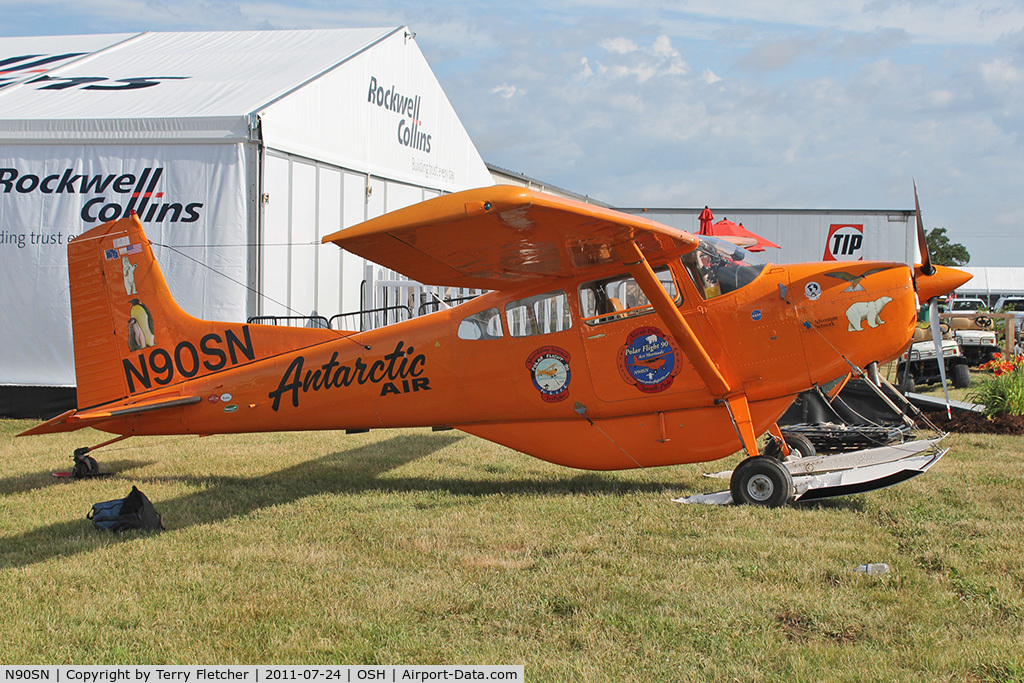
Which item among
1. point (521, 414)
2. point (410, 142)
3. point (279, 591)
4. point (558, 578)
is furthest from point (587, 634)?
point (410, 142)

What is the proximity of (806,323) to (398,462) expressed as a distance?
15.9ft

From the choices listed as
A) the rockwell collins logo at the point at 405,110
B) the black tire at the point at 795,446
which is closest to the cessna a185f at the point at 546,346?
the black tire at the point at 795,446

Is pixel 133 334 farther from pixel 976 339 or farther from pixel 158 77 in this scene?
pixel 976 339

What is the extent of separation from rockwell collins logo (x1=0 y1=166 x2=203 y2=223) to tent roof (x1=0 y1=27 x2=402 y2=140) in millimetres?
631

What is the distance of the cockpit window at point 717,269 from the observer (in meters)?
7.06

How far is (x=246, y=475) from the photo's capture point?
28.1ft

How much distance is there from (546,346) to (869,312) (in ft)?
9.28

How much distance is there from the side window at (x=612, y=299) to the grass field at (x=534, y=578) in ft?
5.39

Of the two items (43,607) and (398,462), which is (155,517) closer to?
(43,607)

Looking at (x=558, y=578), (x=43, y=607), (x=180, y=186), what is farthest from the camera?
(x=180, y=186)

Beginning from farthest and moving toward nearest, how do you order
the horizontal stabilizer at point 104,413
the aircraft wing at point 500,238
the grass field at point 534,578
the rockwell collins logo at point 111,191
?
the rockwell collins logo at point 111,191 → the horizontal stabilizer at point 104,413 → the aircraft wing at point 500,238 → the grass field at point 534,578

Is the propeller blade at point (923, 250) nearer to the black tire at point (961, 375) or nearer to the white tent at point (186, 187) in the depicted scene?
the white tent at point (186, 187)

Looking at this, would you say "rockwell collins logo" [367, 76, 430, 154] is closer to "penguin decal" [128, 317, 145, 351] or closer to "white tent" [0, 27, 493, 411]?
"white tent" [0, 27, 493, 411]

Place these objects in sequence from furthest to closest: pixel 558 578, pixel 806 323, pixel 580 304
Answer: pixel 580 304
pixel 806 323
pixel 558 578
